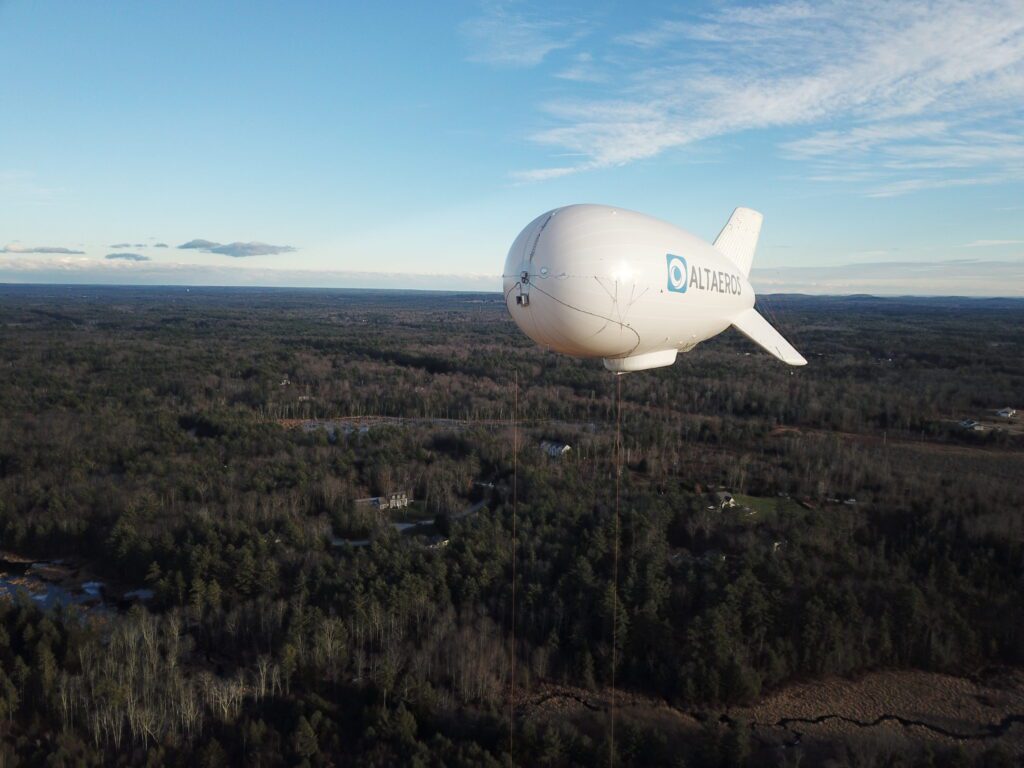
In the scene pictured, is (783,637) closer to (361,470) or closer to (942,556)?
(942,556)

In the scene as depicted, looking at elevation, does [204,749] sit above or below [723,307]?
below

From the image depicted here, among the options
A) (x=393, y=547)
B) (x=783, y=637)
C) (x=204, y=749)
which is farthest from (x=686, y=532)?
(x=204, y=749)

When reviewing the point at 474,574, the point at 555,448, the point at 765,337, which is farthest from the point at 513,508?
the point at 765,337

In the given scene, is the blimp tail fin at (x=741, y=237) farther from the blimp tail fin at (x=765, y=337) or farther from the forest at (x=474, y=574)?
the forest at (x=474, y=574)

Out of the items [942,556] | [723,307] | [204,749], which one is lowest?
[204,749]

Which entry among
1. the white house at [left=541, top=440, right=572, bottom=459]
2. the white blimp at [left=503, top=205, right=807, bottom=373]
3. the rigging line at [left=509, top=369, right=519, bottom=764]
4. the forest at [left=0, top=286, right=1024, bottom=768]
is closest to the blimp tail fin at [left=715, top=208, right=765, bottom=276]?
the white blimp at [left=503, top=205, right=807, bottom=373]

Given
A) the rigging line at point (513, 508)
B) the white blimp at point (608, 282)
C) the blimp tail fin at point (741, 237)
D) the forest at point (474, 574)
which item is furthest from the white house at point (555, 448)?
the white blimp at point (608, 282)

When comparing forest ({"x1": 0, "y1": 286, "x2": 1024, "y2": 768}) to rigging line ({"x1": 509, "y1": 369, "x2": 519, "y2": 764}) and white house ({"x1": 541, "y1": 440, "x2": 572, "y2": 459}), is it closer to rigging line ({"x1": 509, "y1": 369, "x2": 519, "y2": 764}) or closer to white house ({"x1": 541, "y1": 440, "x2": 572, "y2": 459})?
rigging line ({"x1": 509, "y1": 369, "x2": 519, "y2": 764})
